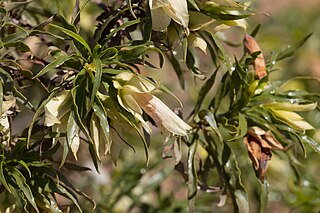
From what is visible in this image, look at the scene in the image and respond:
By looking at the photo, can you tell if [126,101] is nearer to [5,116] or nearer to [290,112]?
[5,116]

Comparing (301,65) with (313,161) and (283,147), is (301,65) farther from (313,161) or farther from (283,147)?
(283,147)

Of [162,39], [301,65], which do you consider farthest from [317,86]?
[162,39]

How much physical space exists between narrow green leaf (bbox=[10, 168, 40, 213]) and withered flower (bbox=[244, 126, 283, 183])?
380 millimetres

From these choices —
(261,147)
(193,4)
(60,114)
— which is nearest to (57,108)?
(60,114)

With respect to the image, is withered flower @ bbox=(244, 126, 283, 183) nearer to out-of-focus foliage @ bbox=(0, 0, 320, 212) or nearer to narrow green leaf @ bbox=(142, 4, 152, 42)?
out-of-focus foliage @ bbox=(0, 0, 320, 212)

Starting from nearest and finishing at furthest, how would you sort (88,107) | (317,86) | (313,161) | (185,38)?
(88,107)
(185,38)
(313,161)
(317,86)

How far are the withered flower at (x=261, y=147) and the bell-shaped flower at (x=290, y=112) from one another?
0.05m

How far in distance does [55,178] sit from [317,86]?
6.47 ft

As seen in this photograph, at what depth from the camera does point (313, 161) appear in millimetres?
2279

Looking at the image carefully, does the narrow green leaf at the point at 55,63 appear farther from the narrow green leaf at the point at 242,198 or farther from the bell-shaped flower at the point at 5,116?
the narrow green leaf at the point at 242,198

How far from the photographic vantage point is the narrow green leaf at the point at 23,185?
3.38ft

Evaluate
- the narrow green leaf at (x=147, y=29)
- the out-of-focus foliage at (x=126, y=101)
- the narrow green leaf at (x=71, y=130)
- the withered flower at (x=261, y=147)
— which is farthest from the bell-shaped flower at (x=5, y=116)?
the withered flower at (x=261, y=147)

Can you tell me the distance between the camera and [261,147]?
4.01 ft

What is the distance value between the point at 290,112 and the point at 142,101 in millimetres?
342
